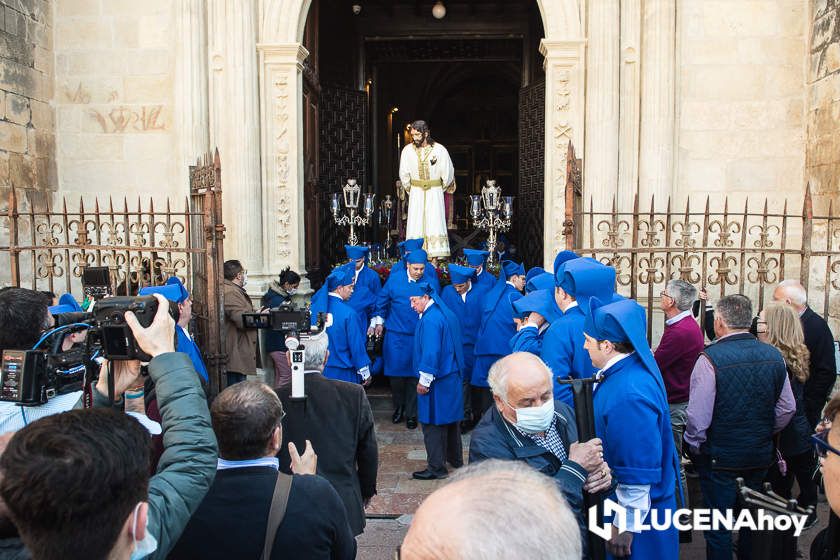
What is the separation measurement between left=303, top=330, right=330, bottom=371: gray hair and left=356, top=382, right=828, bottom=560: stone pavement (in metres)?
1.32

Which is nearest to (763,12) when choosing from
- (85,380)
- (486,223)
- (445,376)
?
(486,223)

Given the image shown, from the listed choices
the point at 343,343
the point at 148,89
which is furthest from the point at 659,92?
the point at 148,89

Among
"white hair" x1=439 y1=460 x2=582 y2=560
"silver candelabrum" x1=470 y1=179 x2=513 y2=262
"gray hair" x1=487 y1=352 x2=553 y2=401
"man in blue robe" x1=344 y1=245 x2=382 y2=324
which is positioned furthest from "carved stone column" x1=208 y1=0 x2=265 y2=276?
"white hair" x1=439 y1=460 x2=582 y2=560

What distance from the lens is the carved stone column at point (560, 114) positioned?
29.8 feet

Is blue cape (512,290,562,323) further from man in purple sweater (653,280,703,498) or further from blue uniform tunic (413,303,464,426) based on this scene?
blue uniform tunic (413,303,464,426)

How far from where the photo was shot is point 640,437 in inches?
123

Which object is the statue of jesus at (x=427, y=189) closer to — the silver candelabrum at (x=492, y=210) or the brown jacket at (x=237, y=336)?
the silver candelabrum at (x=492, y=210)

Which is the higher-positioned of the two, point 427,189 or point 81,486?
point 427,189

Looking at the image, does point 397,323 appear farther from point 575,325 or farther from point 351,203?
point 575,325

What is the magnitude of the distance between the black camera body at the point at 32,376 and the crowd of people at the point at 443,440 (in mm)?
58

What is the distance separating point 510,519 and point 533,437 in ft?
5.88

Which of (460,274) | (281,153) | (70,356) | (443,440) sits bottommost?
(443,440)

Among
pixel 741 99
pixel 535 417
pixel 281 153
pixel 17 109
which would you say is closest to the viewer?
pixel 535 417

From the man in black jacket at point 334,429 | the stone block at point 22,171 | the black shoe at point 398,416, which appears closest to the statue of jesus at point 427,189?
the black shoe at point 398,416
